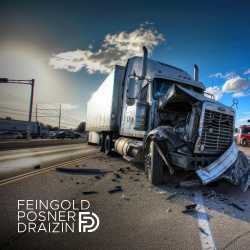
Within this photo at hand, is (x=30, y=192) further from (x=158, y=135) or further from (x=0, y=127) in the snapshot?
(x=0, y=127)

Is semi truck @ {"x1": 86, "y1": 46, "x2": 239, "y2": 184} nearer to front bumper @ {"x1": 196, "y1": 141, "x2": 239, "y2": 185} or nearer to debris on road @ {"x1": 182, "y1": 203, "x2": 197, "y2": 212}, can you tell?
front bumper @ {"x1": 196, "y1": 141, "x2": 239, "y2": 185}

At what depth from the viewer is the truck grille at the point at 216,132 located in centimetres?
365

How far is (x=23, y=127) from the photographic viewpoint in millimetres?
34781

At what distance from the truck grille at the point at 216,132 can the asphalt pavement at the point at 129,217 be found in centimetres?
109

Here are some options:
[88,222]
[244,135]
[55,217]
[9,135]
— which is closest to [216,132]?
[88,222]

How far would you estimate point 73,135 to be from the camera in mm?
33750

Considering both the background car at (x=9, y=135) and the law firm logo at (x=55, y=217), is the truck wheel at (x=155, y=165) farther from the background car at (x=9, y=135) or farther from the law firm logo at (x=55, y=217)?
the background car at (x=9, y=135)

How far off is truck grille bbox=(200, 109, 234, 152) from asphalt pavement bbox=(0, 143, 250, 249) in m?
1.09

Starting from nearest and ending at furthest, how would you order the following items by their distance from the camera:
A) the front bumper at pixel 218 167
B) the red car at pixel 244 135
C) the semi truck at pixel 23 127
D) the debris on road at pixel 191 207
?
the debris on road at pixel 191 207 < the front bumper at pixel 218 167 < the red car at pixel 244 135 < the semi truck at pixel 23 127

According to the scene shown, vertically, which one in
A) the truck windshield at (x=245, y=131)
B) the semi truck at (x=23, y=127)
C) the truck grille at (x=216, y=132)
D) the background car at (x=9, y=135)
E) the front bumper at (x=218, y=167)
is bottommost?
the background car at (x=9, y=135)

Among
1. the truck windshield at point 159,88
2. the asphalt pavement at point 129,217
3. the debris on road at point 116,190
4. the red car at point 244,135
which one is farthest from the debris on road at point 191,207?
the red car at point 244,135

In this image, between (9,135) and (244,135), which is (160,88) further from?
(9,135)

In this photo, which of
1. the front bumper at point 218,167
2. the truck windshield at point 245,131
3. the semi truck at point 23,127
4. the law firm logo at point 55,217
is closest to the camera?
the law firm logo at point 55,217

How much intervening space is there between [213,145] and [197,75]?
4.91 metres
